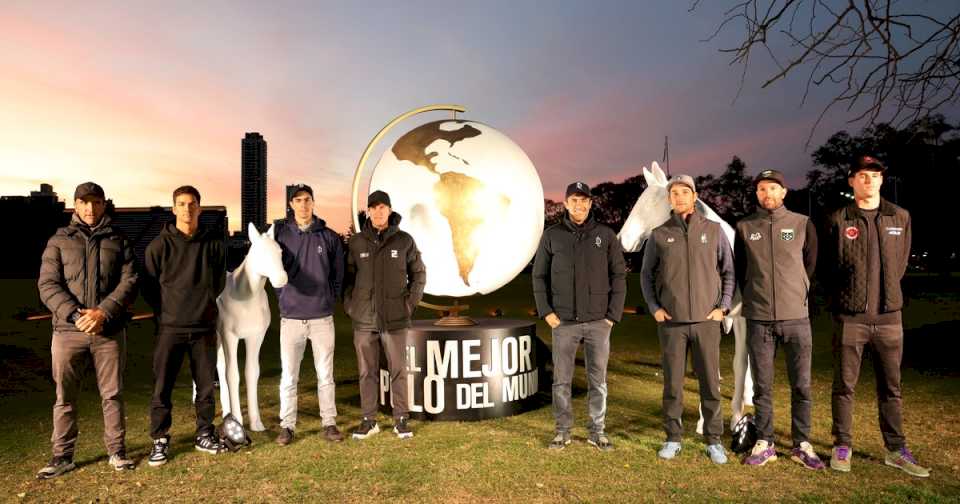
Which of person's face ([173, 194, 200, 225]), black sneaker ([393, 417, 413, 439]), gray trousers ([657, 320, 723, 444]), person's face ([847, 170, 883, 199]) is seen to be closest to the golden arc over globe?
Answer: black sneaker ([393, 417, 413, 439])

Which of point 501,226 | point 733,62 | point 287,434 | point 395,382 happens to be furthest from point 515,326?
point 733,62

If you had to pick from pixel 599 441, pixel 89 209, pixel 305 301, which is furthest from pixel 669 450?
pixel 89 209

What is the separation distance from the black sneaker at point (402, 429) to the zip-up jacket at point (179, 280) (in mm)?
2144

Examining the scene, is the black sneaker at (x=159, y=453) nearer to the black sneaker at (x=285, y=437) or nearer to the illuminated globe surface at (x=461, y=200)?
the black sneaker at (x=285, y=437)

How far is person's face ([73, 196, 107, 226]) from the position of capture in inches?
212

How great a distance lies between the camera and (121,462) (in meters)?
5.41

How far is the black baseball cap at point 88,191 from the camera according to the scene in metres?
5.39

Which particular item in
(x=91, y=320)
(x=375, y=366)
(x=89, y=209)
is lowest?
(x=375, y=366)

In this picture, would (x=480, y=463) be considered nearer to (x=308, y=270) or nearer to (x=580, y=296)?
(x=580, y=296)

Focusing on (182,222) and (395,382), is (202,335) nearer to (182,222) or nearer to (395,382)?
(182,222)

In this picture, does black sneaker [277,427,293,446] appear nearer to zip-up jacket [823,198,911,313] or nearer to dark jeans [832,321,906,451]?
dark jeans [832,321,906,451]

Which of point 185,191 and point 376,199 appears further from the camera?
point 376,199

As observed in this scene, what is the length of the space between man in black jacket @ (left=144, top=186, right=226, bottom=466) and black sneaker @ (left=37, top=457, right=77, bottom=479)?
2.05 ft

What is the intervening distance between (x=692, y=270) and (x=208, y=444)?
15.8 ft
